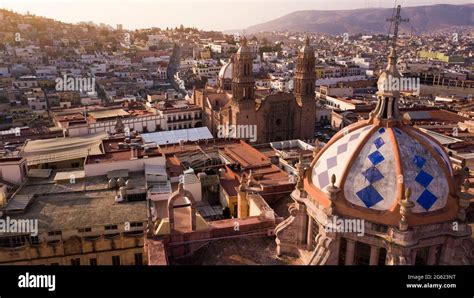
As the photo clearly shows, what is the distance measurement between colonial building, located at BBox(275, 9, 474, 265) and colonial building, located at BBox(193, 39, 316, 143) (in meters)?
38.2

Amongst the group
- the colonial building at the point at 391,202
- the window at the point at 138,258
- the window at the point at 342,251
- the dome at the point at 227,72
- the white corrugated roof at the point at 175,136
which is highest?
the dome at the point at 227,72

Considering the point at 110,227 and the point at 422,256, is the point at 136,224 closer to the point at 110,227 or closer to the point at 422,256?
the point at 110,227

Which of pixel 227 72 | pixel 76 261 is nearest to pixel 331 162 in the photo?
A: pixel 76 261

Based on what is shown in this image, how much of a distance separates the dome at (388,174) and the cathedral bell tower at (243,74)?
3764 cm

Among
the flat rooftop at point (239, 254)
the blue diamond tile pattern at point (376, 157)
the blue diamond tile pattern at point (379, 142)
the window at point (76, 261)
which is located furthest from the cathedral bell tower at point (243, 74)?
the blue diamond tile pattern at point (376, 157)

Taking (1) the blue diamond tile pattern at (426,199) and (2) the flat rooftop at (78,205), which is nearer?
(1) the blue diamond tile pattern at (426,199)

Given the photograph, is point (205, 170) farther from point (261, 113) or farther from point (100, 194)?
point (261, 113)

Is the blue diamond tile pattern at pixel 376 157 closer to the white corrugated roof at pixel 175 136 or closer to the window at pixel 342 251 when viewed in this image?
the window at pixel 342 251

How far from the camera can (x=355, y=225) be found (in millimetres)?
14719

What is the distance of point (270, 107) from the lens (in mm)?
56938

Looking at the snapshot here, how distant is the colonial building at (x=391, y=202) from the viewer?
46.8 ft

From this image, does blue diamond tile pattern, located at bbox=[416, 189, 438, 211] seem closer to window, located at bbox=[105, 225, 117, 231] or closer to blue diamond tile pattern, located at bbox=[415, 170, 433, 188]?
blue diamond tile pattern, located at bbox=[415, 170, 433, 188]

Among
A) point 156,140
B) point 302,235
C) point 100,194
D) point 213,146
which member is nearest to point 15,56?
point 156,140

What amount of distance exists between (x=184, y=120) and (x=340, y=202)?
50686 millimetres
